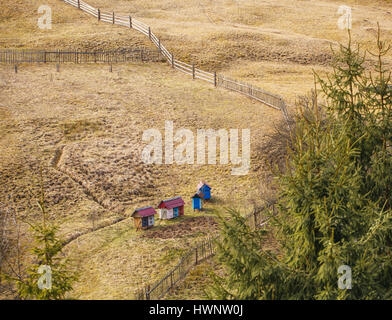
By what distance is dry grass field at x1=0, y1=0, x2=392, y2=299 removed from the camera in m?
22.8

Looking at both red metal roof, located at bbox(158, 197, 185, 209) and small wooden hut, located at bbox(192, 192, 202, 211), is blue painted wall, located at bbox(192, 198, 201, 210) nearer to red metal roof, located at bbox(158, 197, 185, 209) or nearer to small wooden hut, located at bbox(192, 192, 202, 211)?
small wooden hut, located at bbox(192, 192, 202, 211)

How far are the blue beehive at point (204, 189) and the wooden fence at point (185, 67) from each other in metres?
10.9

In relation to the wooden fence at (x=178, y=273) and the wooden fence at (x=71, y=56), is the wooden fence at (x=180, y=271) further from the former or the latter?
the wooden fence at (x=71, y=56)

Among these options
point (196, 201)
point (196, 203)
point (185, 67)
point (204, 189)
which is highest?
point (185, 67)

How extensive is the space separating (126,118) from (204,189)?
11.4 m

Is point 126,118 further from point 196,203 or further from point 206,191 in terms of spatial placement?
point 196,203

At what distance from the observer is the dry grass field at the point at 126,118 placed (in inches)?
898

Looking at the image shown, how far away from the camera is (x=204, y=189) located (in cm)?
2702

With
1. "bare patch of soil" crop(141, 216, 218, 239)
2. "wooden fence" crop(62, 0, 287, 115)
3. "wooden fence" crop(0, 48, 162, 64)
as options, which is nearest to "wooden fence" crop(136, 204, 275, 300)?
"bare patch of soil" crop(141, 216, 218, 239)

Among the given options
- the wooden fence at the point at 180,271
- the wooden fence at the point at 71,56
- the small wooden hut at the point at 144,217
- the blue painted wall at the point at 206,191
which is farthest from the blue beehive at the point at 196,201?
the wooden fence at the point at 71,56

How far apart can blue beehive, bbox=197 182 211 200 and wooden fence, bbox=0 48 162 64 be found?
25.4 meters

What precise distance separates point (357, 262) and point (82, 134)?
25.9 metres

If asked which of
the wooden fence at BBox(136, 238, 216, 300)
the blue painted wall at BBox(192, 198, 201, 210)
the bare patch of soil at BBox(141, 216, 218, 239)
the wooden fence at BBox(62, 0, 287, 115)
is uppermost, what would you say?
the wooden fence at BBox(62, 0, 287, 115)

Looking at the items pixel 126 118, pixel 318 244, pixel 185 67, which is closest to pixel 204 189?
pixel 126 118
